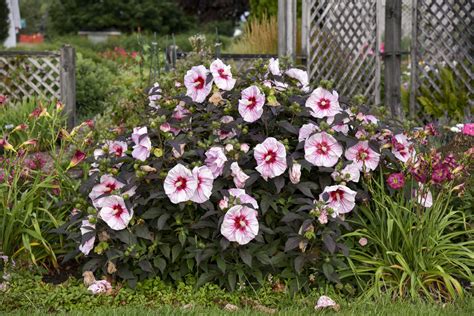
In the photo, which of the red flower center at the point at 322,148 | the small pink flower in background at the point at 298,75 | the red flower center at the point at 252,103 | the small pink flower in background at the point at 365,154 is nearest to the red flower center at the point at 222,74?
the red flower center at the point at 252,103

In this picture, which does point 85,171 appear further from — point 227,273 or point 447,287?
point 447,287

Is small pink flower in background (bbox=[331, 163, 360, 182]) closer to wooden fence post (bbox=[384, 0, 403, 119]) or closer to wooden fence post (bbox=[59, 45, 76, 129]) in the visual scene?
wooden fence post (bbox=[384, 0, 403, 119])

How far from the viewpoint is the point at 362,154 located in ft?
13.9

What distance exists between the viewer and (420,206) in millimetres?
4191

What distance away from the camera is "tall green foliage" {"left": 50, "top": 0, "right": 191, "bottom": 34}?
3544 cm

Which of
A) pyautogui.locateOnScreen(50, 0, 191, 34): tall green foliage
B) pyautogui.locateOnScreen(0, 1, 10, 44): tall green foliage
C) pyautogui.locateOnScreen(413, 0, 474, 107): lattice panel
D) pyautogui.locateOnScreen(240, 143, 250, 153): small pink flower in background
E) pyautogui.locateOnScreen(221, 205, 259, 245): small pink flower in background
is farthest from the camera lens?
pyautogui.locateOnScreen(50, 0, 191, 34): tall green foliage

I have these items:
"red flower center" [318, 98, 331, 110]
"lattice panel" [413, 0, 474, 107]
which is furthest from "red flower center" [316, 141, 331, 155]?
"lattice panel" [413, 0, 474, 107]

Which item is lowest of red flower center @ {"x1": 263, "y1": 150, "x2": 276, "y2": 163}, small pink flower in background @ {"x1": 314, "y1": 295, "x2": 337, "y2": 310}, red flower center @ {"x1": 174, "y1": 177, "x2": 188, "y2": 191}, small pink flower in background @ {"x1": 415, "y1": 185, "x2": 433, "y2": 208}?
small pink flower in background @ {"x1": 314, "y1": 295, "x2": 337, "y2": 310}

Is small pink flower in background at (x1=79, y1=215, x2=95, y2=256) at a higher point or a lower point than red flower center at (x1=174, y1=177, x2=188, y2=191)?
lower

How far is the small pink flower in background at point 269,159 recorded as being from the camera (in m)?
4.04

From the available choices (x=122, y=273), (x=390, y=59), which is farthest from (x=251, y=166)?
(x=390, y=59)

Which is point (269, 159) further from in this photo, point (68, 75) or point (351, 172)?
point (68, 75)

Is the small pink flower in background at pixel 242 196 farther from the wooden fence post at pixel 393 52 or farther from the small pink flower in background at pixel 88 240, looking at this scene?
the wooden fence post at pixel 393 52

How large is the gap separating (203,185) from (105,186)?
59 cm
